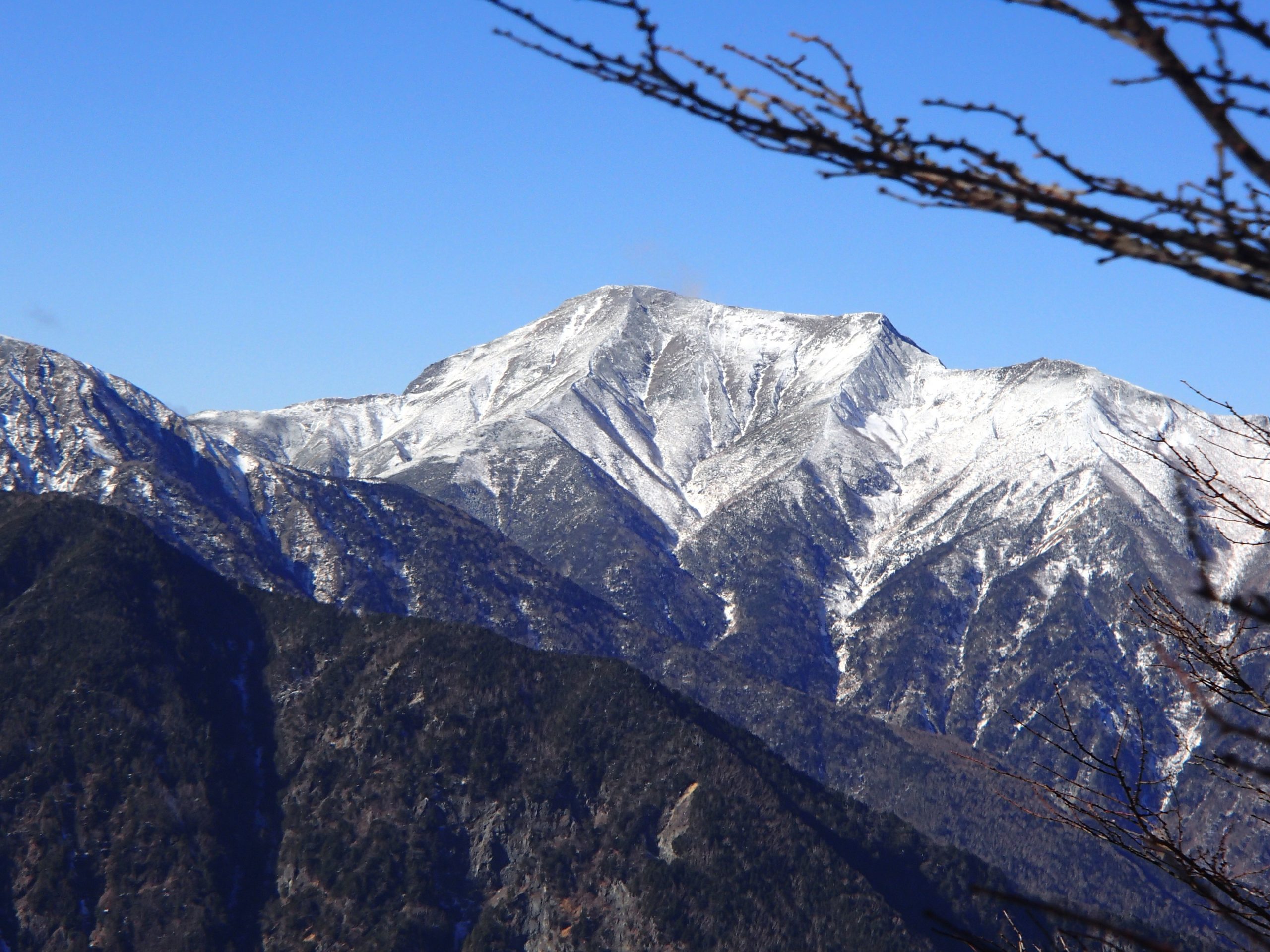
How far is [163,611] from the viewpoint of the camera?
16175cm

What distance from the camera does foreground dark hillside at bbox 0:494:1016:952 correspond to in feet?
430

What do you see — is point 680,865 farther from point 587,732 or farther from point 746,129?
point 746,129

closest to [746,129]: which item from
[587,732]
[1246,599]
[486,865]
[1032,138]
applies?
[1032,138]

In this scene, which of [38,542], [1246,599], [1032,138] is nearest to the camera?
[1246,599]

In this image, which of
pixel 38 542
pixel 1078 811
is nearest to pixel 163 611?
pixel 38 542

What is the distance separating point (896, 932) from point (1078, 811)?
135105mm

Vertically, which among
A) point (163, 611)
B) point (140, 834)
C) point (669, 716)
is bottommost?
point (140, 834)

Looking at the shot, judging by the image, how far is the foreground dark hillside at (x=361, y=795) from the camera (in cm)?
13100

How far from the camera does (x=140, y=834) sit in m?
131

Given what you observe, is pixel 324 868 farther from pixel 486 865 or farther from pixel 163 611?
pixel 163 611

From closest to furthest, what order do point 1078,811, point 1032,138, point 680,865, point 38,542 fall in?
1. point 1032,138
2. point 1078,811
3. point 680,865
4. point 38,542

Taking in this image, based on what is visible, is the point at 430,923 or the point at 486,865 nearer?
the point at 430,923

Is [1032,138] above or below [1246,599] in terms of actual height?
above

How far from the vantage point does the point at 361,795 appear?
150 m
